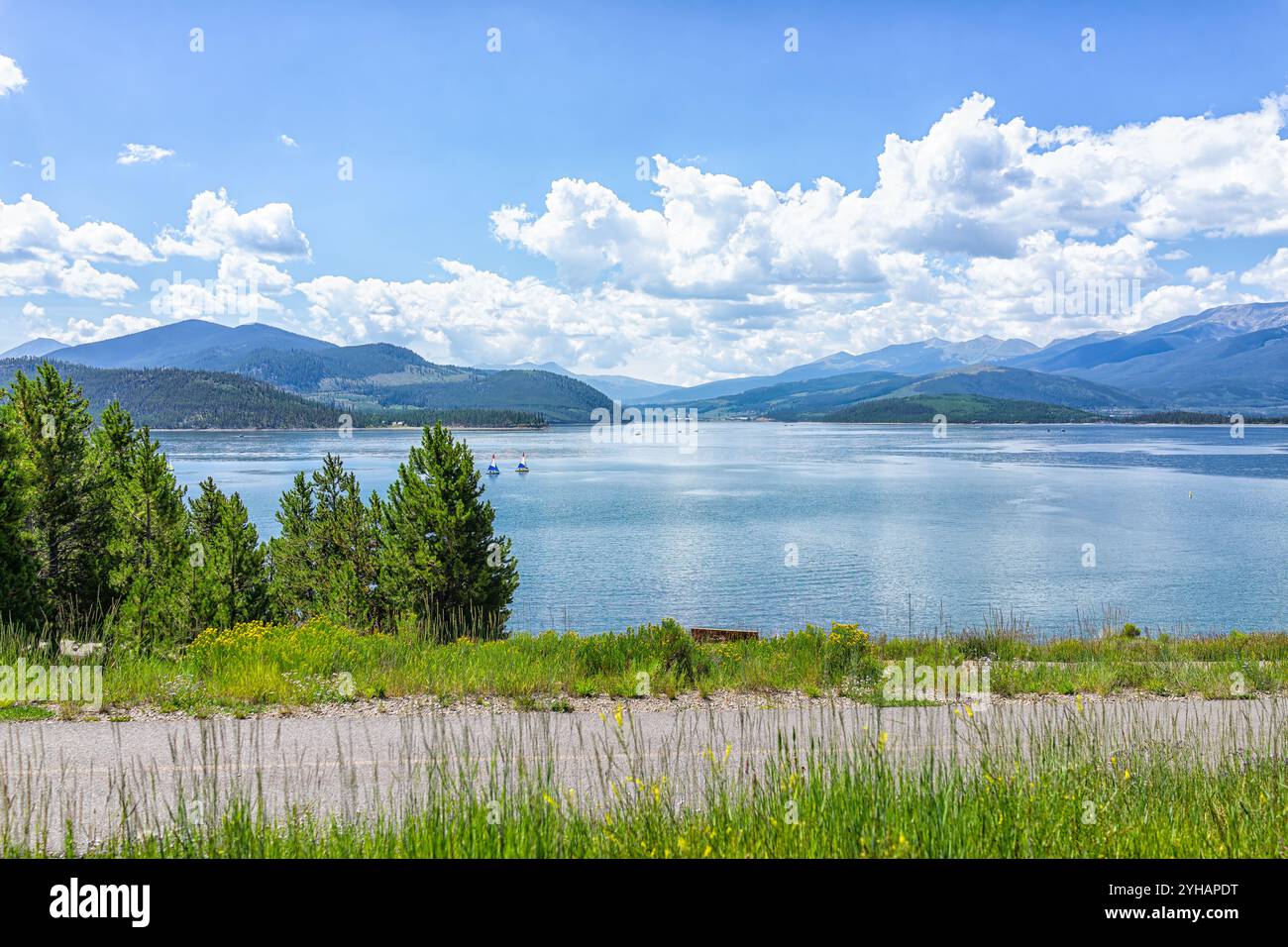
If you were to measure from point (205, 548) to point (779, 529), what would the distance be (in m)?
59.0

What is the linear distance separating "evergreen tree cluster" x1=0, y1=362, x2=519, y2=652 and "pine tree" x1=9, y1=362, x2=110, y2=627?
0.05 m

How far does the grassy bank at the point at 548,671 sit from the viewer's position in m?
11.9

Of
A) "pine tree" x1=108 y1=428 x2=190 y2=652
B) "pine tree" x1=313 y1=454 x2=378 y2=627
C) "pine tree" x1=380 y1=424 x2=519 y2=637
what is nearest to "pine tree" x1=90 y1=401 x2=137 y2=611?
"pine tree" x1=108 y1=428 x2=190 y2=652

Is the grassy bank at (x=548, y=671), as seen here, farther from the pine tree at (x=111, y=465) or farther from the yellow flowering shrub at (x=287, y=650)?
the pine tree at (x=111, y=465)

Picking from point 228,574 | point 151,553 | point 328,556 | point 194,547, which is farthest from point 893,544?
point 151,553

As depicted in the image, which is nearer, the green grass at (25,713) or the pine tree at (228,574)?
the green grass at (25,713)

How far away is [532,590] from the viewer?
57719mm

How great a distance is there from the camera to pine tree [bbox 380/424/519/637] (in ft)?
117

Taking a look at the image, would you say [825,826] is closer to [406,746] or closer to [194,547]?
[406,746]

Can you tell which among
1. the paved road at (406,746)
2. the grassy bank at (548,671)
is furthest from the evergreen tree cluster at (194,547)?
the paved road at (406,746)

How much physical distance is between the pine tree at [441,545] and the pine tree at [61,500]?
10.9 m

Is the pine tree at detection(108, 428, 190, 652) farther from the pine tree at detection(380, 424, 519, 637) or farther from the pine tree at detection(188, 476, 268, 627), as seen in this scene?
the pine tree at detection(380, 424, 519, 637)
